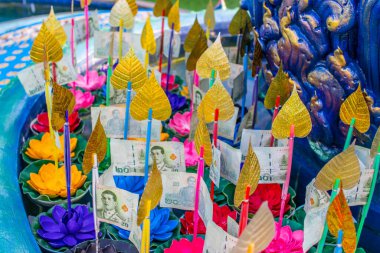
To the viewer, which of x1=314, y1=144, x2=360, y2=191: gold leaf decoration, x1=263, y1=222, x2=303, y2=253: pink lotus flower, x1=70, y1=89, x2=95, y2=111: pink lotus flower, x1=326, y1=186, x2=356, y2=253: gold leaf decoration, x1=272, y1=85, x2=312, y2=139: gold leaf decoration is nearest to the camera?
x1=326, y1=186, x2=356, y2=253: gold leaf decoration

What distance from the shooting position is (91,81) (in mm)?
2010

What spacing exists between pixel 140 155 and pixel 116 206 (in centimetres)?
19

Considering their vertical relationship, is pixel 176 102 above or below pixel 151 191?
below

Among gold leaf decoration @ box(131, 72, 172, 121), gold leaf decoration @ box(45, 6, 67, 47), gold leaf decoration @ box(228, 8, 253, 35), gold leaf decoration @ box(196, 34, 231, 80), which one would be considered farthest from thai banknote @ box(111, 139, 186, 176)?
gold leaf decoration @ box(228, 8, 253, 35)

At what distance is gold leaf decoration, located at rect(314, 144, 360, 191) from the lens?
3.45 feet

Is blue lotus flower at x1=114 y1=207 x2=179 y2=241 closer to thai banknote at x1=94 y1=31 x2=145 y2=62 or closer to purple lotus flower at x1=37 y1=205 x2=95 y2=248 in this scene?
purple lotus flower at x1=37 y1=205 x2=95 y2=248

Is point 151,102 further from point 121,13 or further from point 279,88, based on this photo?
point 121,13

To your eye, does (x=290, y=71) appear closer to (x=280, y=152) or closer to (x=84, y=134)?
(x=280, y=152)

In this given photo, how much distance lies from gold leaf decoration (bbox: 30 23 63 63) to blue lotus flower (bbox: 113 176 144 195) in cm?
34

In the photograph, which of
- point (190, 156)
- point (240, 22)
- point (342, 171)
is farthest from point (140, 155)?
point (240, 22)

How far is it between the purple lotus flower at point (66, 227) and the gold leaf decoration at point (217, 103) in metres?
0.36

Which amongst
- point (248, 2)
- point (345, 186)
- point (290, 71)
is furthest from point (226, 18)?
point (345, 186)

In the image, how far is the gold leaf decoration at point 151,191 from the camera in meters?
1.01

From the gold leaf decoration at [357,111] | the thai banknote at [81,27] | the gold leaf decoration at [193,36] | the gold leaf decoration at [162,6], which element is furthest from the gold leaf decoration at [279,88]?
the thai banknote at [81,27]
